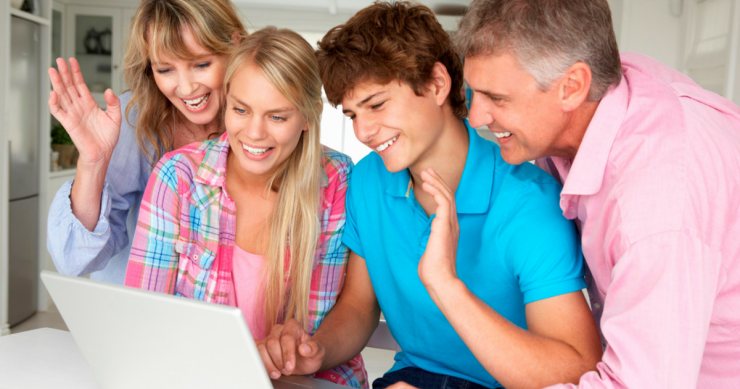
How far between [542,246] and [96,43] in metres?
5.34

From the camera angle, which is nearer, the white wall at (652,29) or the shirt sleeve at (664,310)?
the shirt sleeve at (664,310)

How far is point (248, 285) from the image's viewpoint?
1481 mm

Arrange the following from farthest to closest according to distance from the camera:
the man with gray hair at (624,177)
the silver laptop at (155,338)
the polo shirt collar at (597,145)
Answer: the polo shirt collar at (597,145), the man with gray hair at (624,177), the silver laptop at (155,338)

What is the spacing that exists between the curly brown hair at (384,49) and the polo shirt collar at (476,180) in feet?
0.64

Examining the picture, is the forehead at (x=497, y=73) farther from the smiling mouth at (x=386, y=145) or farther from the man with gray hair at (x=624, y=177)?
the smiling mouth at (x=386, y=145)

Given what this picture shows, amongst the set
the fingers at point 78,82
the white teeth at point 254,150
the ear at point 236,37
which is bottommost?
the white teeth at point 254,150

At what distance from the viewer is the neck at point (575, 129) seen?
1098 mm

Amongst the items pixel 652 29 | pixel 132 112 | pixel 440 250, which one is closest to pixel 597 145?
pixel 440 250

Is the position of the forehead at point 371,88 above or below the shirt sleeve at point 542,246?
above

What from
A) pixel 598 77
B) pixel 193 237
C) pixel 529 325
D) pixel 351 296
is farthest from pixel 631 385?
pixel 193 237

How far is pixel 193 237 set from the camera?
144cm

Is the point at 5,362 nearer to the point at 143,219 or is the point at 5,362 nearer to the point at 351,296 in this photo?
the point at 143,219

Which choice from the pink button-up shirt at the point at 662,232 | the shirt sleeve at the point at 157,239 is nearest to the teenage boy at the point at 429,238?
the pink button-up shirt at the point at 662,232

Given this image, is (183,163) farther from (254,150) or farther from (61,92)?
(61,92)
